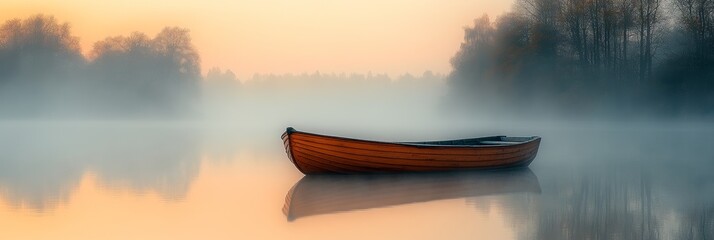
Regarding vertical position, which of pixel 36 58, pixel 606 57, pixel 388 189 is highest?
pixel 36 58

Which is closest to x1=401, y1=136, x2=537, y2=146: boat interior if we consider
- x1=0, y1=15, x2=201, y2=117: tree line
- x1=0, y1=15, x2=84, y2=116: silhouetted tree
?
x1=0, y1=15, x2=201, y2=117: tree line

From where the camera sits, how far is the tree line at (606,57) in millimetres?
54469

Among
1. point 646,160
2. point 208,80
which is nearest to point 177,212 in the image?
point 646,160

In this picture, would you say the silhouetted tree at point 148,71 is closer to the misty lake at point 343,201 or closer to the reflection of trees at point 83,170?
the reflection of trees at point 83,170

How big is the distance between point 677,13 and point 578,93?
8965mm

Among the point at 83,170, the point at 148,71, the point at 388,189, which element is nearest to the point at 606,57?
the point at 83,170

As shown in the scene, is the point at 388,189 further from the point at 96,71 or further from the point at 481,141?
the point at 96,71

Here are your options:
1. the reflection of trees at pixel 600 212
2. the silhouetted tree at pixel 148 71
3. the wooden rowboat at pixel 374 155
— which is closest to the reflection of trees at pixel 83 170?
the wooden rowboat at pixel 374 155

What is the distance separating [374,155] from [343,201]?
13.4ft

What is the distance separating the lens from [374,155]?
20.3 meters

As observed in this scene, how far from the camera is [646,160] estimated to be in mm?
29875

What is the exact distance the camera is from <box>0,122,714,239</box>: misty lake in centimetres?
1296

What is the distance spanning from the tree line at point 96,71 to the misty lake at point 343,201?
218 ft

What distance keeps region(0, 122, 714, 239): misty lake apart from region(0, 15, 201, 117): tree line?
218 feet
